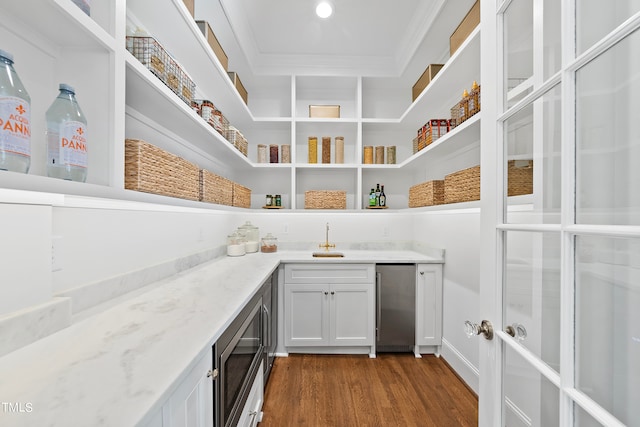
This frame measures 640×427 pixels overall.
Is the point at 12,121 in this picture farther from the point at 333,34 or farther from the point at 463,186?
the point at 333,34

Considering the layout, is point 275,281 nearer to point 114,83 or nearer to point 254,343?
point 254,343

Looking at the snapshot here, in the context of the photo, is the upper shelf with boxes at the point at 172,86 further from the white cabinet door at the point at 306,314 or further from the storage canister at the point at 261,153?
the white cabinet door at the point at 306,314

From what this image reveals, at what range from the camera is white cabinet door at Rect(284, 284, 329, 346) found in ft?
7.73

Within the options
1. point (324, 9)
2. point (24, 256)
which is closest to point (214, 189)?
point (24, 256)

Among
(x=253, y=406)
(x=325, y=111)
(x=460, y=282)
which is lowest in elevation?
(x=253, y=406)

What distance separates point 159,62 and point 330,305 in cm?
205

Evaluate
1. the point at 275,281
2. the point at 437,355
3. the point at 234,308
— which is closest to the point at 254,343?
the point at 234,308

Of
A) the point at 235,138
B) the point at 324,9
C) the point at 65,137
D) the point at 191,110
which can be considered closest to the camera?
the point at 65,137

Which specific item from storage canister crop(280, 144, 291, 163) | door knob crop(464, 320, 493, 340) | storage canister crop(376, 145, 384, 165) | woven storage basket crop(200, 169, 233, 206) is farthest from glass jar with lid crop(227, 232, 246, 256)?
door knob crop(464, 320, 493, 340)

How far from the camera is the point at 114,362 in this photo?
601 millimetres

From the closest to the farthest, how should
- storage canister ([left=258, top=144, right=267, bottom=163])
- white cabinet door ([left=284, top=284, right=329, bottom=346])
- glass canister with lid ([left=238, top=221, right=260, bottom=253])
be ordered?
white cabinet door ([left=284, top=284, right=329, bottom=346]) → glass canister with lid ([left=238, top=221, right=260, bottom=253]) → storage canister ([left=258, top=144, right=267, bottom=163])

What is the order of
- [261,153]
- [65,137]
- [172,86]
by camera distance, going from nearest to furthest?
[65,137] < [172,86] < [261,153]

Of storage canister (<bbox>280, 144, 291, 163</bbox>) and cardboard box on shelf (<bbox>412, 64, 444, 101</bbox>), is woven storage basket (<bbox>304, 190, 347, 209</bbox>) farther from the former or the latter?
cardboard box on shelf (<bbox>412, 64, 444, 101</bbox>)

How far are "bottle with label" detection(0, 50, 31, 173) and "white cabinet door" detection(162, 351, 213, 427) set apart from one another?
26.4 inches
